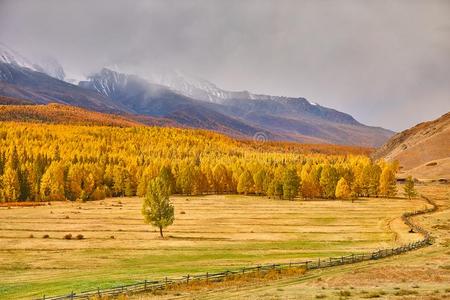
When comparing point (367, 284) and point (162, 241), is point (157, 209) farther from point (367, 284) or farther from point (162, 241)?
point (367, 284)

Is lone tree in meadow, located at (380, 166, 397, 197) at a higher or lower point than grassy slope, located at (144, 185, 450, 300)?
higher

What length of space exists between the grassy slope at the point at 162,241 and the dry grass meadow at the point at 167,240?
0.42ft

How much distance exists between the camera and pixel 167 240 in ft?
267

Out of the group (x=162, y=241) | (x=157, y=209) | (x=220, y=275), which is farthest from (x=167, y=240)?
(x=220, y=275)

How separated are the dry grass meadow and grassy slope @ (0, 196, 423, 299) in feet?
0.42

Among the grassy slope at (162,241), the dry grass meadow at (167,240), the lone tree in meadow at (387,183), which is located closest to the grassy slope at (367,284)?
the dry grass meadow at (167,240)

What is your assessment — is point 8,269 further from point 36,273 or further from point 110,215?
point 110,215

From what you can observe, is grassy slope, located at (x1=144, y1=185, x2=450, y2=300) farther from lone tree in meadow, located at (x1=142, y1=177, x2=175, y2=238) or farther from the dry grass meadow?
lone tree in meadow, located at (x1=142, y1=177, x2=175, y2=238)

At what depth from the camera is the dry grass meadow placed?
181 feet

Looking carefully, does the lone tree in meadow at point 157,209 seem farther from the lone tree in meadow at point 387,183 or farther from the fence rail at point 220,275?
the lone tree in meadow at point 387,183

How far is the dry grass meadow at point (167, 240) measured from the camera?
55125mm

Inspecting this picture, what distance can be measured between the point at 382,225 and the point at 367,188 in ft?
259

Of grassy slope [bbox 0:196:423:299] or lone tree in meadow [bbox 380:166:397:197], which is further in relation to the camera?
lone tree in meadow [bbox 380:166:397:197]

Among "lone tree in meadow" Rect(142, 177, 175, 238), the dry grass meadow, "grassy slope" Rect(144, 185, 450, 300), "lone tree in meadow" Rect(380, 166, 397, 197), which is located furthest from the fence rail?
"lone tree in meadow" Rect(380, 166, 397, 197)
